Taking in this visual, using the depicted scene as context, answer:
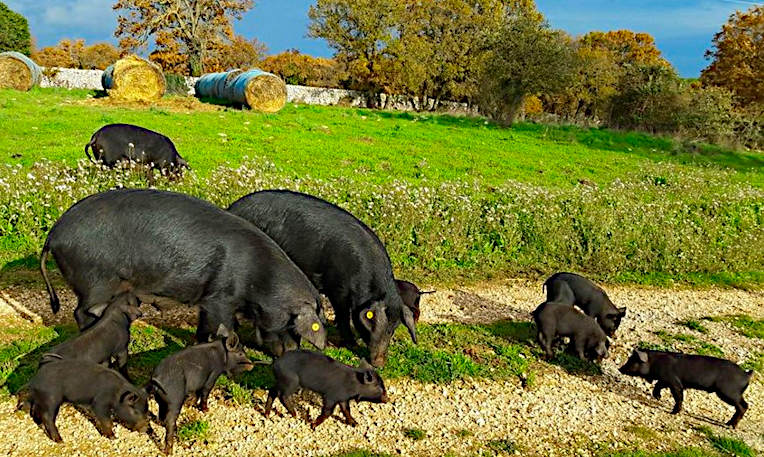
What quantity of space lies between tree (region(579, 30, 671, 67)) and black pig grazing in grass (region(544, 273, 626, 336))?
186ft

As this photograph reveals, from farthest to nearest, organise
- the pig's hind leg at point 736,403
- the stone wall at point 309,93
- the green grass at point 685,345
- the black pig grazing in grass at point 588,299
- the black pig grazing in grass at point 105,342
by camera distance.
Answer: the stone wall at point 309,93 < the black pig grazing in grass at point 588,299 < the green grass at point 685,345 < the pig's hind leg at point 736,403 < the black pig grazing in grass at point 105,342

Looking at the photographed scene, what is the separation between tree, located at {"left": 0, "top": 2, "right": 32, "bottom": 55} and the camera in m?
43.9

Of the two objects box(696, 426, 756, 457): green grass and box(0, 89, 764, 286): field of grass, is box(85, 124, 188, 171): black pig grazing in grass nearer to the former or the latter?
box(0, 89, 764, 286): field of grass

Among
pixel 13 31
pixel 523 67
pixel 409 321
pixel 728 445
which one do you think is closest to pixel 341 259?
pixel 409 321

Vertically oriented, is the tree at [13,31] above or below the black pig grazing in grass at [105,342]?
above

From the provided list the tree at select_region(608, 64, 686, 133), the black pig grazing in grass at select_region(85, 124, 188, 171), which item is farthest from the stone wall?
the black pig grazing in grass at select_region(85, 124, 188, 171)

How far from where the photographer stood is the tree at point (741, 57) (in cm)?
3738

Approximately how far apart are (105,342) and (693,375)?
5690mm

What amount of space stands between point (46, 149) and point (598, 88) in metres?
38.9

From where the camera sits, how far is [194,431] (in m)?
5.11

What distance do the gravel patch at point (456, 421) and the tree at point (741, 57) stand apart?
35.8 m

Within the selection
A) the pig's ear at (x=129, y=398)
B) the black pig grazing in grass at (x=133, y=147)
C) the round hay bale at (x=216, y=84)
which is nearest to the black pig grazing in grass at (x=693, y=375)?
the pig's ear at (x=129, y=398)

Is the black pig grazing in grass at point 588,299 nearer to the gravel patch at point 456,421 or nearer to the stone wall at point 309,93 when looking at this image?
the gravel patch at point 456,421

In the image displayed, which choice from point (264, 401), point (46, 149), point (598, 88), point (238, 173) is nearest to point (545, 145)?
point (238, 173)
